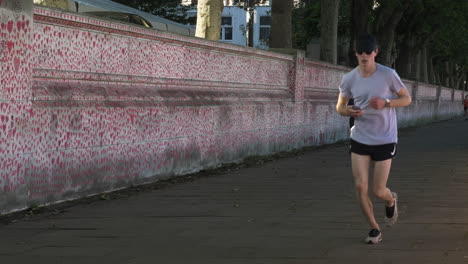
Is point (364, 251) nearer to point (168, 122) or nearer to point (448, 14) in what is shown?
point (168, 122)

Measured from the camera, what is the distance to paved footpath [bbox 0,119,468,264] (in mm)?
7824

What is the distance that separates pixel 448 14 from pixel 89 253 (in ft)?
130

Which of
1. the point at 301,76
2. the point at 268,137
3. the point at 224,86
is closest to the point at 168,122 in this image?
the point at 224,86

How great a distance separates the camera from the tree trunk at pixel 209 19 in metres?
20.0

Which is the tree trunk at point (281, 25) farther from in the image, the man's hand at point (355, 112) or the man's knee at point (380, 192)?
the man's hand at point (355, 112)

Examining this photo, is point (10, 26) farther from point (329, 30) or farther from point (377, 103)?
point (329, 30)

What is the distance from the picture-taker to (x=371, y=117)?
8531mm

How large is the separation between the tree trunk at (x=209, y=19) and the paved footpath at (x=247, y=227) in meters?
5.51

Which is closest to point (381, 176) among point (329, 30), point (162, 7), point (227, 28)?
point (329, 30)

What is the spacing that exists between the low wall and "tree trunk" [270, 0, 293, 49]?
13.5 feet

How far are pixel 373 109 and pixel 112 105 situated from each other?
4947mm

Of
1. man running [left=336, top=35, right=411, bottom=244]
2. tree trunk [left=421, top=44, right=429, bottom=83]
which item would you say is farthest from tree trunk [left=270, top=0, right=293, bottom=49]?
tree trunk [left=421, top=44, right=429, bottom=83]

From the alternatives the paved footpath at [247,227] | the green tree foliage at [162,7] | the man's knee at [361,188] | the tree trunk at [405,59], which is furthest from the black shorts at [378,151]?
the green tree foliage at [162,7]

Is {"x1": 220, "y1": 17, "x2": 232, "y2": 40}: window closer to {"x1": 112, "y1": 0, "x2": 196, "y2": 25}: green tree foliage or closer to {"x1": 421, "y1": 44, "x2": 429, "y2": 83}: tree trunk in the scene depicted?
{"x1": 112, "y1": 0, "x2": 196, "y2": 25}: green tree foliage
